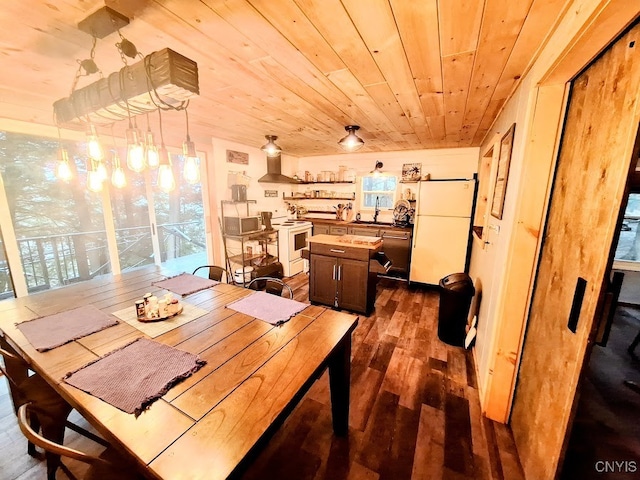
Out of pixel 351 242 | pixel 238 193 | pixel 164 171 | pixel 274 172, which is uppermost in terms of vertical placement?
pixel 274 172

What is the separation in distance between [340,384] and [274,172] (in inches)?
152

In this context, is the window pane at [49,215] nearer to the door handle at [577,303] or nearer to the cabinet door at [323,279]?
the cabinet door at [323,279]

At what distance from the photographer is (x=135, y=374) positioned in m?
0.99

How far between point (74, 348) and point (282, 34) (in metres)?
1.80

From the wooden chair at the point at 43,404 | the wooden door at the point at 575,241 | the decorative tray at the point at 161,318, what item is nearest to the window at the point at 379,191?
the wooden door at the point at 575,241

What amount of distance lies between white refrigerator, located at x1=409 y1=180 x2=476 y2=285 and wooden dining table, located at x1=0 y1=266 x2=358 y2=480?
106 inches

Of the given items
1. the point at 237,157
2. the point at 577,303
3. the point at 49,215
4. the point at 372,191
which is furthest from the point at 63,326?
the point at 372,191

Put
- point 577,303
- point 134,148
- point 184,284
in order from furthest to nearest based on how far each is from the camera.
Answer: point 184,284 → point 134,148 → point 577,303

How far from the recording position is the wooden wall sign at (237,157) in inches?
150

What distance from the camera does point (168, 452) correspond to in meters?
0.70

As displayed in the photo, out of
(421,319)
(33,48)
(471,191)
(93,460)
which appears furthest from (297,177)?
(93,460)

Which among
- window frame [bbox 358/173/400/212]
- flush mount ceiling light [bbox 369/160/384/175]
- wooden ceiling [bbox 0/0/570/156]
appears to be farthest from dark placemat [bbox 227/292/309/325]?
window frame [bbox 358/173/400/212]

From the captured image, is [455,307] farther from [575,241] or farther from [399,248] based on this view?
[399,248]

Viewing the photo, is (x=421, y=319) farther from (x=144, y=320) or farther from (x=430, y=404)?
(x=144, y=320)
